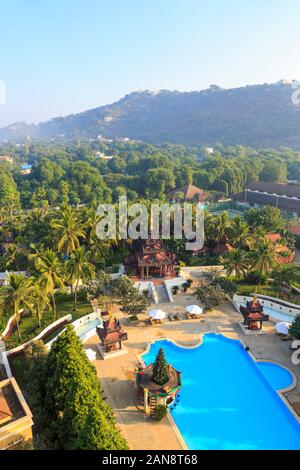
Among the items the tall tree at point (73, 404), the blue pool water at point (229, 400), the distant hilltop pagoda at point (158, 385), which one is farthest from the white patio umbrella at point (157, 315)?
the tall tree at point (73, 404)

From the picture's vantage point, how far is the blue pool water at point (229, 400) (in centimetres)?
2289

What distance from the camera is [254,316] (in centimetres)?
3475

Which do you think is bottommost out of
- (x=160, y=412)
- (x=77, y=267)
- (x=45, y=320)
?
(x=160, y=412)

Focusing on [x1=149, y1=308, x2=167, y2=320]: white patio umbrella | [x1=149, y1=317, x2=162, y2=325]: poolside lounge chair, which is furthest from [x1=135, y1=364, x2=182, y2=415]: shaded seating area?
[x1=149, y1=317, x2=162, y2=325]: poolside lounge chair

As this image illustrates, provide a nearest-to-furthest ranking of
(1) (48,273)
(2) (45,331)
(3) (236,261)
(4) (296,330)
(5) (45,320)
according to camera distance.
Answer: (4) (296,330) < (2) (45,331) < (1) (48,273) < (5) (45,320) < (3) (236,261)

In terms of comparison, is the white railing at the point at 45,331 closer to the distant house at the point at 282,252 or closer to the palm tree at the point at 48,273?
the palm tree at the point at 48,273

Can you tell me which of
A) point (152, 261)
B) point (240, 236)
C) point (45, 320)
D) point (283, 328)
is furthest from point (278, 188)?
point (45, 320)

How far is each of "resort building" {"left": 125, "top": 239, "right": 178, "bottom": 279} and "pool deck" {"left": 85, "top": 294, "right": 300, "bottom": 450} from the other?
4776 millimetres

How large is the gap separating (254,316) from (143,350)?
1191 centimetres

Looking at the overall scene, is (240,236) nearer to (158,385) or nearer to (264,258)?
(264,258)

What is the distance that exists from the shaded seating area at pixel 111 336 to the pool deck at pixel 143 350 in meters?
1.24

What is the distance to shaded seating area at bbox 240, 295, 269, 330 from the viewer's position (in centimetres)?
3459

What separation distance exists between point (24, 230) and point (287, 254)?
42.9 metres
